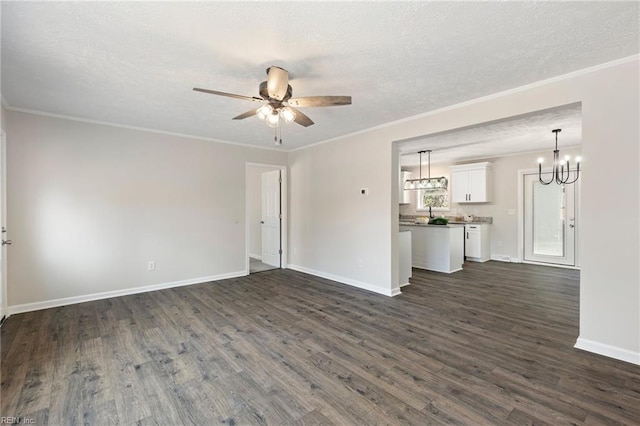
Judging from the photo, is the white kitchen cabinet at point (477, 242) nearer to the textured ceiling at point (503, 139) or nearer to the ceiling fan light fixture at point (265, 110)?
the textured ceiling at point (503, 139)

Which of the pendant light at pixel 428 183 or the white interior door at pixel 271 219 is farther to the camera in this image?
the pendant light at pixel 428 183

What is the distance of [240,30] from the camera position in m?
1.99

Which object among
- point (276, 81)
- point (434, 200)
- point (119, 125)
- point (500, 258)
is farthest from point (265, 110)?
point (500, 258)

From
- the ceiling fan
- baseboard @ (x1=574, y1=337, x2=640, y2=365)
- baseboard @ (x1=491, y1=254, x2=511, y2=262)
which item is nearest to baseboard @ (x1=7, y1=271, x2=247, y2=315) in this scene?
the ceiling fan

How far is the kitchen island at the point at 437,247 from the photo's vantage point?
18.9ft

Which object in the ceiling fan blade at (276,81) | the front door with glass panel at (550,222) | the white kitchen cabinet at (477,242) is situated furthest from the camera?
the white kitchen cabinet at (477,242)

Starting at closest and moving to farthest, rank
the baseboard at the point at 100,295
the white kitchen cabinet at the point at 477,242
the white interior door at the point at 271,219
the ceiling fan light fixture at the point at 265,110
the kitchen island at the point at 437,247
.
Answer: the ceiling fan light fixture at the point at 265,110 → the baseboard at the point at 100,295 → the kitchen island at the point at 437,247 → the white interior door at the point at 271,219 → the white kitchen cabinet at the point at 477,242

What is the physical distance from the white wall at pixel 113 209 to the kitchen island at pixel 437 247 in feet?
11.5

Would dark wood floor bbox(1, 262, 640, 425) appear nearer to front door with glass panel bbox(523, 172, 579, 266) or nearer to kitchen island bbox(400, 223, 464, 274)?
kitchen island bbox(400, 223, 464, 274)

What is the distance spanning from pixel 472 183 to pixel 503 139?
6.70 ft

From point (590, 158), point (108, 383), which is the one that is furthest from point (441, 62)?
point (108, 383)

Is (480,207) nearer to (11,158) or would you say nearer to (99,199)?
(99,199)

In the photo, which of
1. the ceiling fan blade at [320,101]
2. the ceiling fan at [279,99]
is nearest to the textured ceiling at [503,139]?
the ceiling fan blade at [320,101]

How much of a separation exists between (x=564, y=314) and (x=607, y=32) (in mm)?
3025
